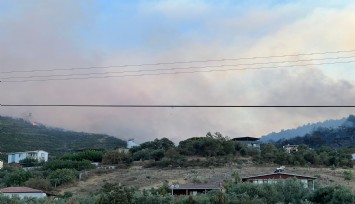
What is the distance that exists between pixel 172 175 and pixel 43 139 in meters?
55.1

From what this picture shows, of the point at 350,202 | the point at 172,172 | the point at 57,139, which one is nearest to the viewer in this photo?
the point at 350,202

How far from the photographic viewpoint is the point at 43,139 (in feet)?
380

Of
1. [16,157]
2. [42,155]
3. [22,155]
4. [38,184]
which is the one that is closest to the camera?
[38,184]

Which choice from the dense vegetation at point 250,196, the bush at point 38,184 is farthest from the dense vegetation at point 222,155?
the dense vegetation at point 250,196

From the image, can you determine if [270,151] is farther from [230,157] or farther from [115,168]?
[115,168]

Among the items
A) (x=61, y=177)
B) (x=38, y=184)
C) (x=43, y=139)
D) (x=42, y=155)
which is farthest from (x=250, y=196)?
(x=43, y=139)

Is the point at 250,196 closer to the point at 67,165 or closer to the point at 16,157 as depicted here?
the point at 67,165

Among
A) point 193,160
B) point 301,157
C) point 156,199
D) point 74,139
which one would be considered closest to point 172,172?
point 193,160

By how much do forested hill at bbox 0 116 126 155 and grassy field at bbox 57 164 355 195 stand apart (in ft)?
120

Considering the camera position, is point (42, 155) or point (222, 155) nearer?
point (222, 155)

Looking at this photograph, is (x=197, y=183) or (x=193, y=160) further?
(x=193, y=160)

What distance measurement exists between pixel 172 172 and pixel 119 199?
→ 3528 centimetres

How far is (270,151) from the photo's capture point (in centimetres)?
8250

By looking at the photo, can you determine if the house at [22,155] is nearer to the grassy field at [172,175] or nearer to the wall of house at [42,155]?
the wall of house at [42,155]
